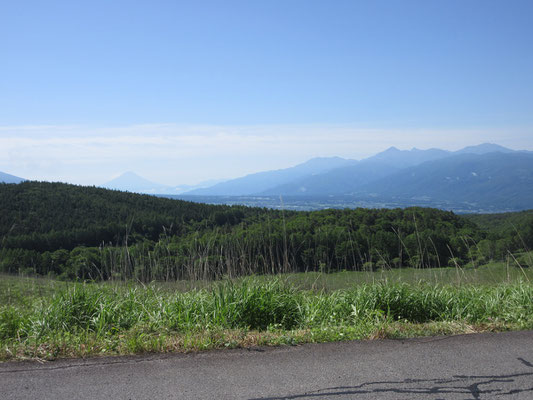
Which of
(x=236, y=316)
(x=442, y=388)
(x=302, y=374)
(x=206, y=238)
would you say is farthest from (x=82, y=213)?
(x=442, y=388)

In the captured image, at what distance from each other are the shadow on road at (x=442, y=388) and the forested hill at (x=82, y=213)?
24.1 metres

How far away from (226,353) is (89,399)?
1221 mm

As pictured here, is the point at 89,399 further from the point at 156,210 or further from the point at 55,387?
the point at 156,210

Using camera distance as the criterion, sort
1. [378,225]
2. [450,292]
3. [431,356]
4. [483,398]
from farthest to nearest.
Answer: [378,225], [450,292], [431,356], [483,398]

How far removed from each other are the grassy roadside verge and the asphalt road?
239 millimetres

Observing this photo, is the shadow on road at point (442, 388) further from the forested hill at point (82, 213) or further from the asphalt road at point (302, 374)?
the forested hill at point (82, 213)

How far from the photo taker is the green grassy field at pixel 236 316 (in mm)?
3809

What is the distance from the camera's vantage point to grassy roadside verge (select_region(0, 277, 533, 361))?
380 centimetres

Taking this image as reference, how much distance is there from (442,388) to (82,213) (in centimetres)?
4422

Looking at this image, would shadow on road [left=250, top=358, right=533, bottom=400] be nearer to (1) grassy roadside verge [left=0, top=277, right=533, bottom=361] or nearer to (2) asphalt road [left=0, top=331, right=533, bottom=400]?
(2) asphalt road [left=0, top=331, right=533, bottom=400]

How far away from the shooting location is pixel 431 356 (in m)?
3.57

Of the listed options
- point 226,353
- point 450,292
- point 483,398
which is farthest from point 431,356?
point 450,292

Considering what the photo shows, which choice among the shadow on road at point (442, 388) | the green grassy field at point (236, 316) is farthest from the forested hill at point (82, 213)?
the shadow on road at point (442, 388)

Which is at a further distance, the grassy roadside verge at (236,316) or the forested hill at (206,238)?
the forested hill at (206,238)
